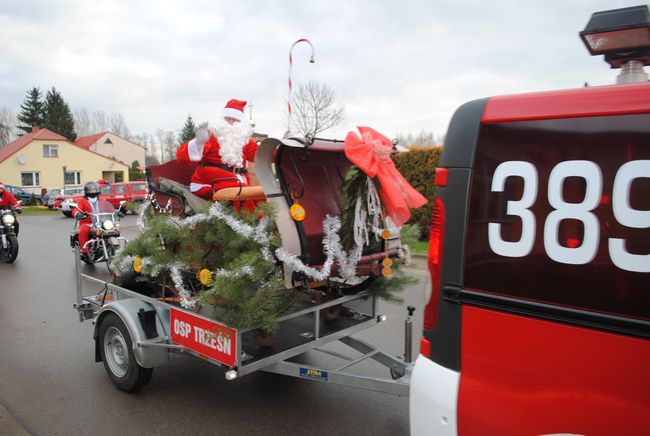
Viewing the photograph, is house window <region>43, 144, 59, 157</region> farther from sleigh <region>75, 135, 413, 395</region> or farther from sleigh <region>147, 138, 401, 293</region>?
sleigh <region>147, 138, 401, 293</region>

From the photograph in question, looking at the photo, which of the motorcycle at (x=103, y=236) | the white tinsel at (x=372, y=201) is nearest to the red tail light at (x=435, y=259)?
the white tinsel at (x=372, y=201)

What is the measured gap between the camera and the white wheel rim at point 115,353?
13.6 ft

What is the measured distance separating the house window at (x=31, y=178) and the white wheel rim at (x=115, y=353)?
159ft

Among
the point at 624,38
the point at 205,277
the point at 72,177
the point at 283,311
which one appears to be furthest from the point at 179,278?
the point at 72,177

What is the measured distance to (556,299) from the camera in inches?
71.4

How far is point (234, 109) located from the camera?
5.17 metres

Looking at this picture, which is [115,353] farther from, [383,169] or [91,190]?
[91,190]

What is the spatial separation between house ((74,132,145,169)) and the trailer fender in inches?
2437

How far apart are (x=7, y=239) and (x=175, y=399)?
30.4 feet

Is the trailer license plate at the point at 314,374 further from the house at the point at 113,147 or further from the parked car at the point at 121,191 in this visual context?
the house at the point at 113,147

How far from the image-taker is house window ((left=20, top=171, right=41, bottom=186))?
1765 inches

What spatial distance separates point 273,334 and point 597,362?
2.27 metres

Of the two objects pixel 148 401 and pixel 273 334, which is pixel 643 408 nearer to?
pixel 273 334

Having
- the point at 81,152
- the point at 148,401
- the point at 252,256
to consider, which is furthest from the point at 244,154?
the point at 81,152
